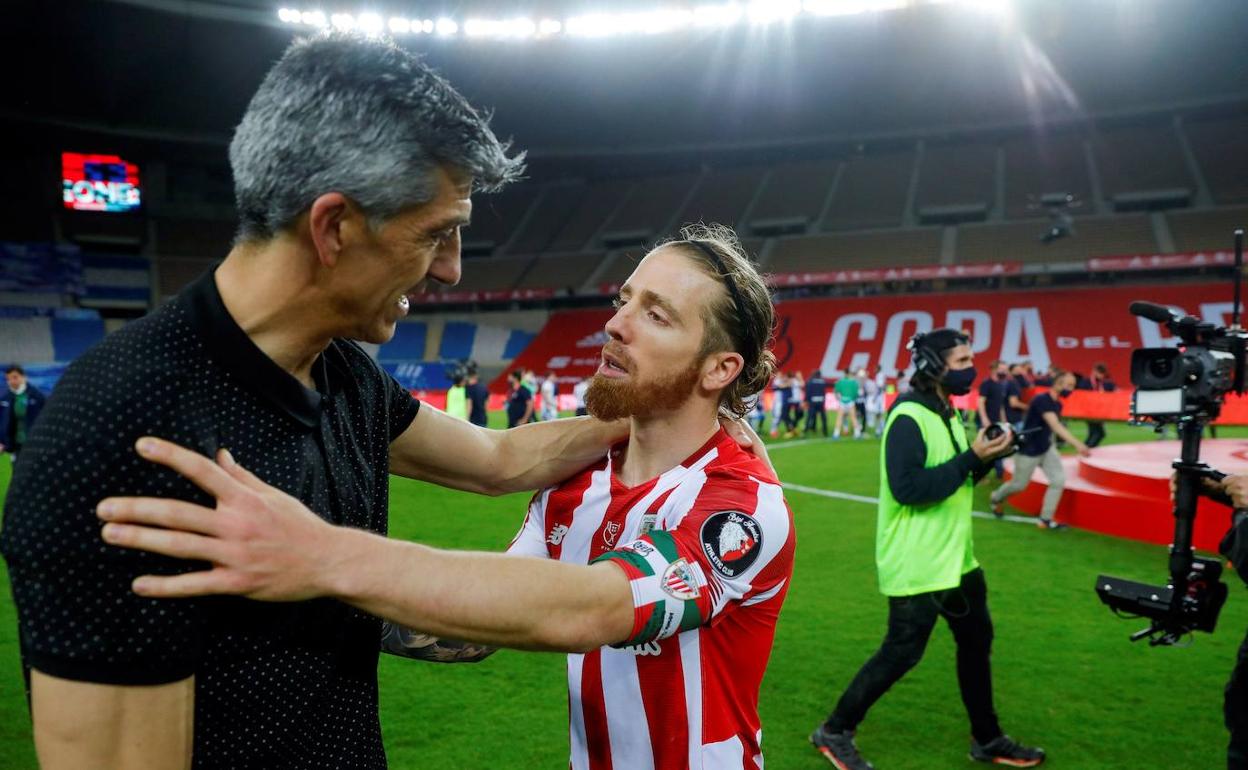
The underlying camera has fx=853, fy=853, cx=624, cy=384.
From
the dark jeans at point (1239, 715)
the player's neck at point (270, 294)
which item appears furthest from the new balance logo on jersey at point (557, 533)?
the dark jeans at point (1239, 715)

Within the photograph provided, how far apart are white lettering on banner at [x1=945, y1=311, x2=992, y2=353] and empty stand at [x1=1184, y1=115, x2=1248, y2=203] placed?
34.8ft

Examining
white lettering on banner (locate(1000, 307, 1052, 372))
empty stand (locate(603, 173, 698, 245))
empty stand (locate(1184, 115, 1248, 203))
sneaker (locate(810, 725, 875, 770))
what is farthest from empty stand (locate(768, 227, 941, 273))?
sneaker (locate(810, 725, 875, 770))

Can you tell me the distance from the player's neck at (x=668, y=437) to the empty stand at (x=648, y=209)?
4029cm

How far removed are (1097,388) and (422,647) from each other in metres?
23.0

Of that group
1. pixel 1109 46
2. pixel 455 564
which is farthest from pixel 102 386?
pixel 1109 46

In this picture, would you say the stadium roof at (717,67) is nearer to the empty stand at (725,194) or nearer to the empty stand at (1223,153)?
the empty stand at (1223,153)

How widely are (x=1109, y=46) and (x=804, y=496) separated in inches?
1129

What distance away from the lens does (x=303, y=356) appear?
1.69 metres

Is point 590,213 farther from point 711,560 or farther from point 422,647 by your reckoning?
point 711,560

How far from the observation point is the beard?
2.39 metres

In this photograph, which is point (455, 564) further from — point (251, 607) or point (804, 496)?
point (804, 496)

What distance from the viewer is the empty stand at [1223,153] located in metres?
33.9

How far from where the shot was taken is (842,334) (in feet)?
117

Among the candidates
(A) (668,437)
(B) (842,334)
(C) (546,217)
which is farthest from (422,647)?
(C) (546,217)
